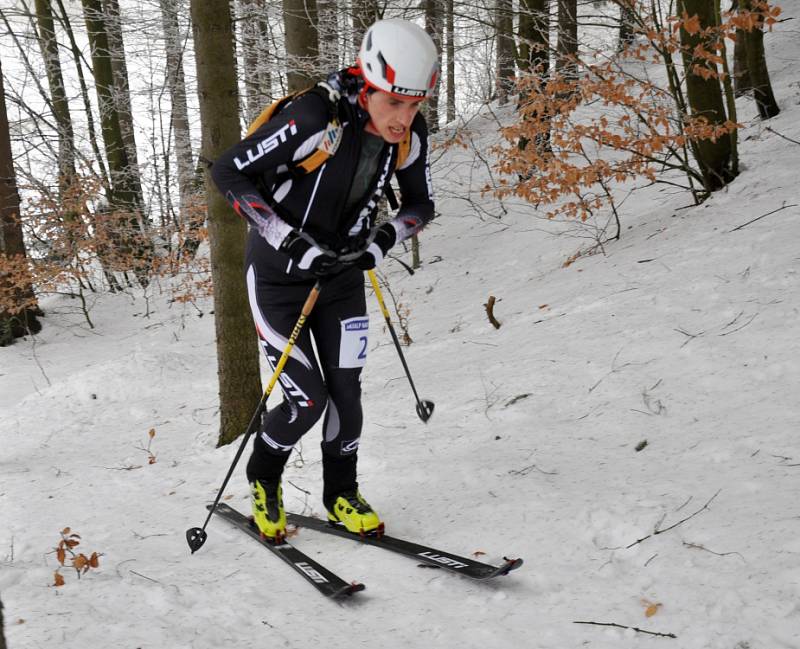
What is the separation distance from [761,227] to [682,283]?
1.14m

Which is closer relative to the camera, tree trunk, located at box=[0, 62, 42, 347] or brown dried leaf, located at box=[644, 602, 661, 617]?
brown dried leaf, located at box=[644, 602, 661, 617]

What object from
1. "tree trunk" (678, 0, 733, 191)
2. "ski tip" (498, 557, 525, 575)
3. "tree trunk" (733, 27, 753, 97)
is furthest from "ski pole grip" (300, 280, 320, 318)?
"tree trunk" (733, 27, 753, 97)

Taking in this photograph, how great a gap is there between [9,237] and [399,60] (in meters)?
10.5

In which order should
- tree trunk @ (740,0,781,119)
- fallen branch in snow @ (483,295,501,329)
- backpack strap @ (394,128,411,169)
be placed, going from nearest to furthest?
backpack strap @ (394,128,411,169)
fallen branch in snow @ (483,295,501,329)
tree trunk @ (740,0,781,119)

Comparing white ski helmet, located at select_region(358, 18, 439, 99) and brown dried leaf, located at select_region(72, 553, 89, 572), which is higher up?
white ski helmet, located at select_region(358, 18, 439, 99)

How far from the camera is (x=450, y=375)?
583cm

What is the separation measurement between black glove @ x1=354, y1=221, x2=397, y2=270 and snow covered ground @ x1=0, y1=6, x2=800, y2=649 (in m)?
1.46

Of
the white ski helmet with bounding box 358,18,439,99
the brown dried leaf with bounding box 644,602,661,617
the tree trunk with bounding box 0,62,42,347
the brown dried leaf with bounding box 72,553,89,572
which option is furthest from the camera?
the tree trunk with bounding box 0,62,42,347

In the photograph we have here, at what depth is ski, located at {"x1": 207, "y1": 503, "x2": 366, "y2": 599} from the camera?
3139mm

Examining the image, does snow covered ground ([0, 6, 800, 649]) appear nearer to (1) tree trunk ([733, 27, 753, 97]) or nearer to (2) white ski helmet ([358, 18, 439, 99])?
(2) white ski helmet ([358, 18, 439, 99])

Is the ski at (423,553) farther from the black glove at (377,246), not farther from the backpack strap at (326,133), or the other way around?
the backpack strap at (326,133)

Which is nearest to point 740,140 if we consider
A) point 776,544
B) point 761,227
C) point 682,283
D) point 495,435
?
point 761,227

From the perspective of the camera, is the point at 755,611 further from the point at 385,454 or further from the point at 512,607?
the point at 385,454

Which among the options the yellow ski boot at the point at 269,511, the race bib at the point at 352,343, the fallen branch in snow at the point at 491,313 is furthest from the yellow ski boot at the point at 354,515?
the fallen branch in snow at the point at 491,313
